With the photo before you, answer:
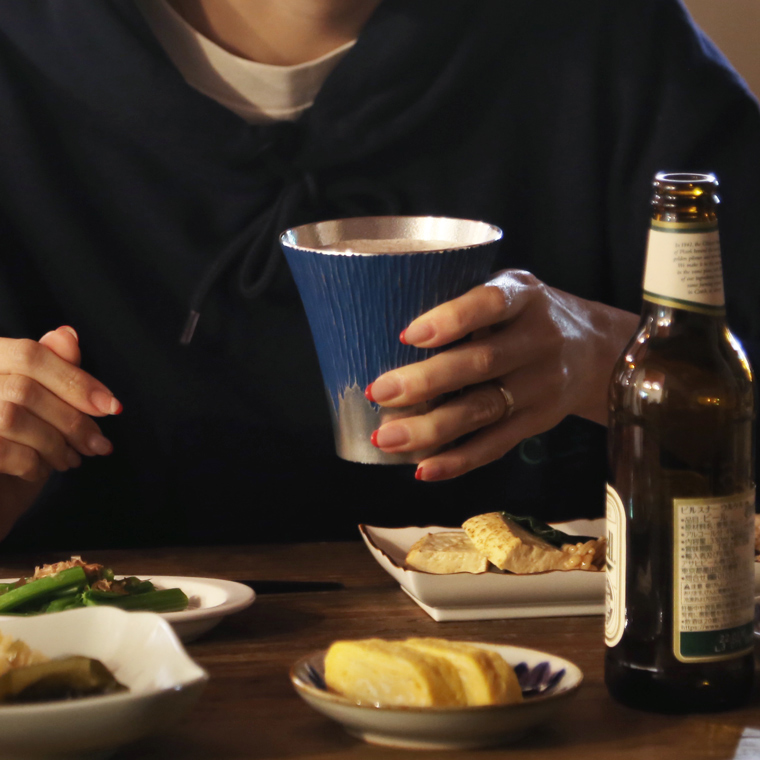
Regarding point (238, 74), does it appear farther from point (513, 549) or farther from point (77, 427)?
point (513, 549)

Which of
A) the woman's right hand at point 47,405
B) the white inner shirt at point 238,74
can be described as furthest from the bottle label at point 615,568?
the white inner shirt at point 238,74

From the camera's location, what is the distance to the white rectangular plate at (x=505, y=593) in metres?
0.84

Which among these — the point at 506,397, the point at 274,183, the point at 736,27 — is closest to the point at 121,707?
the point at 506,397

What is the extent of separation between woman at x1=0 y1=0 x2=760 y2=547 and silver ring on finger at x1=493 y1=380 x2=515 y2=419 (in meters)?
0.47

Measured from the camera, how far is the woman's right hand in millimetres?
1049

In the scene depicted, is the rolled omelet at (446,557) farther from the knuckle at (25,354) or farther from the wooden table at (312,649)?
the knuckle at (25,354)

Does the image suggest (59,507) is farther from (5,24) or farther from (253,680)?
(253,680)

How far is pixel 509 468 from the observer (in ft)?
5.11

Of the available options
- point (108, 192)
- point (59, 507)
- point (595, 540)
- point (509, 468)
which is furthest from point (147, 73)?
point (595, 540)

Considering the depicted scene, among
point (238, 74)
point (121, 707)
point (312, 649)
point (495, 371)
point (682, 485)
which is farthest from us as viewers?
point (238, 74)

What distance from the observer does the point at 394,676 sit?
23.8 inches

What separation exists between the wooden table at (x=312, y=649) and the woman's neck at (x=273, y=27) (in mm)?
727

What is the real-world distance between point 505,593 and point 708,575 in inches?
9.7

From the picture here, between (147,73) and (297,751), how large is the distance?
1.03 meters
